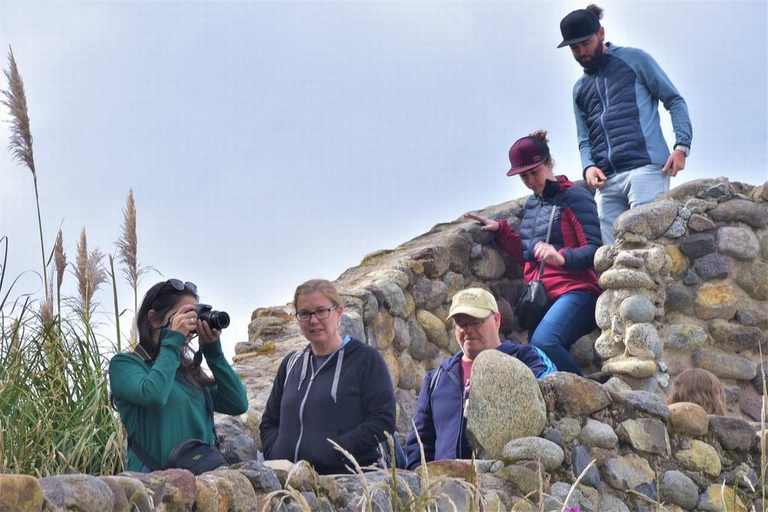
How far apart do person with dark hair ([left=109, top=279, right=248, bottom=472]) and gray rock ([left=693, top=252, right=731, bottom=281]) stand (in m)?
3.67

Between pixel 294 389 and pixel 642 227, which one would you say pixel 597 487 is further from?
pixel 642 227

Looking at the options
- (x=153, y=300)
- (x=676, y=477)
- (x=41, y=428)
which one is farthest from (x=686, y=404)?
(x=41, y=428)

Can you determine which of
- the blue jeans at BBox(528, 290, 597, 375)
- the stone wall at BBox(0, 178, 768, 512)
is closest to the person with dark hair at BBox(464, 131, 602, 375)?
the blue jeans at BBox(528, 290, 597, 375)

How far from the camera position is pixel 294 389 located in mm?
4273

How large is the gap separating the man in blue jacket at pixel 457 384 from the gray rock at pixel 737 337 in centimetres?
227

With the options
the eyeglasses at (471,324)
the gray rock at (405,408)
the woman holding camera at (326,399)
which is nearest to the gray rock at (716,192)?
the gray rock at (405,408)

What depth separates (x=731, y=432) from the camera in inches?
197

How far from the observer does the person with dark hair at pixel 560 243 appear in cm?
651

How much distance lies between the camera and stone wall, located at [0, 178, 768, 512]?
185 inches

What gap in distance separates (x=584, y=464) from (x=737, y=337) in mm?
2335

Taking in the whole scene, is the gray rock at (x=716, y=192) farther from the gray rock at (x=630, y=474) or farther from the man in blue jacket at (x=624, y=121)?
the gray rock at (x=630, y=474)

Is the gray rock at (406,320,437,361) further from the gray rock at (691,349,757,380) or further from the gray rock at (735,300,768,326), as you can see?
the gray rock at (735,300,768,326)

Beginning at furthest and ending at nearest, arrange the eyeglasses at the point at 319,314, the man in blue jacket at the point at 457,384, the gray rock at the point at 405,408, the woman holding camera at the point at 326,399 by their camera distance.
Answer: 1. the gray rock at the point at 405,408
2. the man in blue jacket at the point at 457,384
3. the eyeglasses at the point at 319,314
4. the woman holding camera at the point at 326,399

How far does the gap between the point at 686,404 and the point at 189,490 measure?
9.15ft
